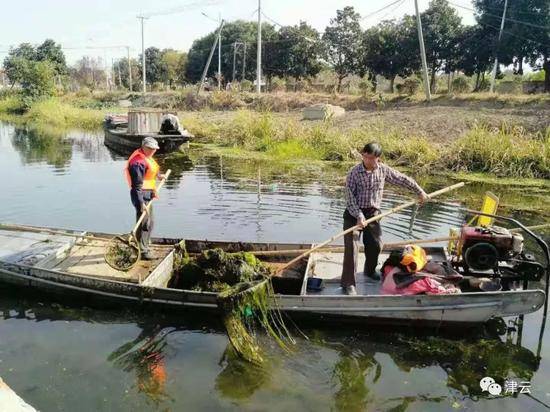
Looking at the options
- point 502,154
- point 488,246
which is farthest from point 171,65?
point 488,246

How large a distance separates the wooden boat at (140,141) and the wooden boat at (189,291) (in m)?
14.0

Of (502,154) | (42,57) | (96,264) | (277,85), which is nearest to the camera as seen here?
(96,264)

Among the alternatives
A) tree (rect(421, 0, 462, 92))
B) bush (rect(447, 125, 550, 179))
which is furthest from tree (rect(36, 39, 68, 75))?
bush (rect(447, 125, 550, 179))

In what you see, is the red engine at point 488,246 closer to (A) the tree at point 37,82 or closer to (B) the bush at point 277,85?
(B) the bush at point 277,85

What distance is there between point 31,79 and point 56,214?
41720mm

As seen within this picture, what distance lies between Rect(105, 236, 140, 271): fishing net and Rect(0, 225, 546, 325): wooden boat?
0.14 metres

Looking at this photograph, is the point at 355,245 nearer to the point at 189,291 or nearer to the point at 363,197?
the point at 363,197

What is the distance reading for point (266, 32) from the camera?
171 ft

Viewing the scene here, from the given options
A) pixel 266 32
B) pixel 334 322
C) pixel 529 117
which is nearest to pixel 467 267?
pixel 334 322

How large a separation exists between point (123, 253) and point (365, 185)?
376cm

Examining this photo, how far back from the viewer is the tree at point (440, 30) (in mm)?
37281

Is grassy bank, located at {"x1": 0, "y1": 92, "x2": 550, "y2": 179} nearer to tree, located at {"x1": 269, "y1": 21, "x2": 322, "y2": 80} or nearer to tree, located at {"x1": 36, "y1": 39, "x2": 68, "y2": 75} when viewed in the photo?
tree, located at {"x1": 269, "y1": 21, "x2": 322, "y2": 80}

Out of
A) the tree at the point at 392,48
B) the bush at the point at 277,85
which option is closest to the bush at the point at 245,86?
the bush at the point at 277,85

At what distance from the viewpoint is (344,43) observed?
A: 44.9m
